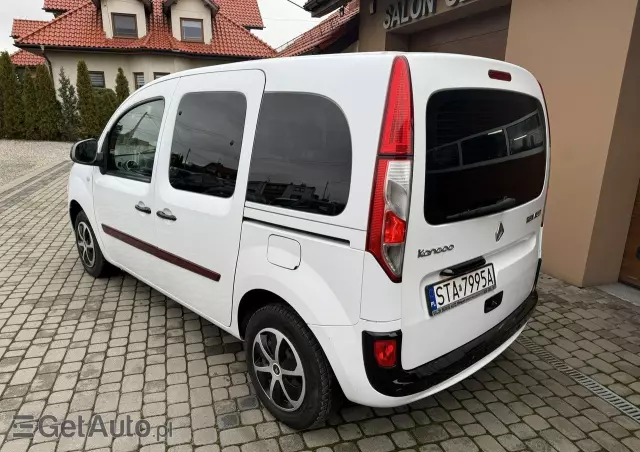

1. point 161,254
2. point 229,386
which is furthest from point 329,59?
point 229,386

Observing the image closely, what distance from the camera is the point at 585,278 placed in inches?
169

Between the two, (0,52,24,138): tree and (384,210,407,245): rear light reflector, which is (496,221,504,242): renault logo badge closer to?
(384,210,407,245): rear light reflector

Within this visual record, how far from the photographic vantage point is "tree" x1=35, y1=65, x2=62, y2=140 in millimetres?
18844

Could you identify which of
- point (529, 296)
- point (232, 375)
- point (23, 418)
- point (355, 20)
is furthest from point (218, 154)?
point (355, 20)

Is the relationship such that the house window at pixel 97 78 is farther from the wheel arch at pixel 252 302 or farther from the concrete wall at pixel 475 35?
the wheel arch at pixel 252 302

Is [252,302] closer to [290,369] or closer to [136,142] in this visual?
[290,369]

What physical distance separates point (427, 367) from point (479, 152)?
1.03 metres

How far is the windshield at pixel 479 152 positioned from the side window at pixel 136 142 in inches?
82.8

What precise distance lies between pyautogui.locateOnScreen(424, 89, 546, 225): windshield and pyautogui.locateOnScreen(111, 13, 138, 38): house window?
23679mm

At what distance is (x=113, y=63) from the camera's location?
70.2 ft

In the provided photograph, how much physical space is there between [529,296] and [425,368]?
1131 mm

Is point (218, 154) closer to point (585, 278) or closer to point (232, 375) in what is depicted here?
point (232, 375)

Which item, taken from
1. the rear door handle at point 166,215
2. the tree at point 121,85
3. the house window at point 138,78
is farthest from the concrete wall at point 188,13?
the rear door handle at point 166,215

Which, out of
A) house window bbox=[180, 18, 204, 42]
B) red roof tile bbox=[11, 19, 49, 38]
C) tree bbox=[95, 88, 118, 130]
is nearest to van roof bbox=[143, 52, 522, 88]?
tree bbox=[95, 88, 118, 130]
